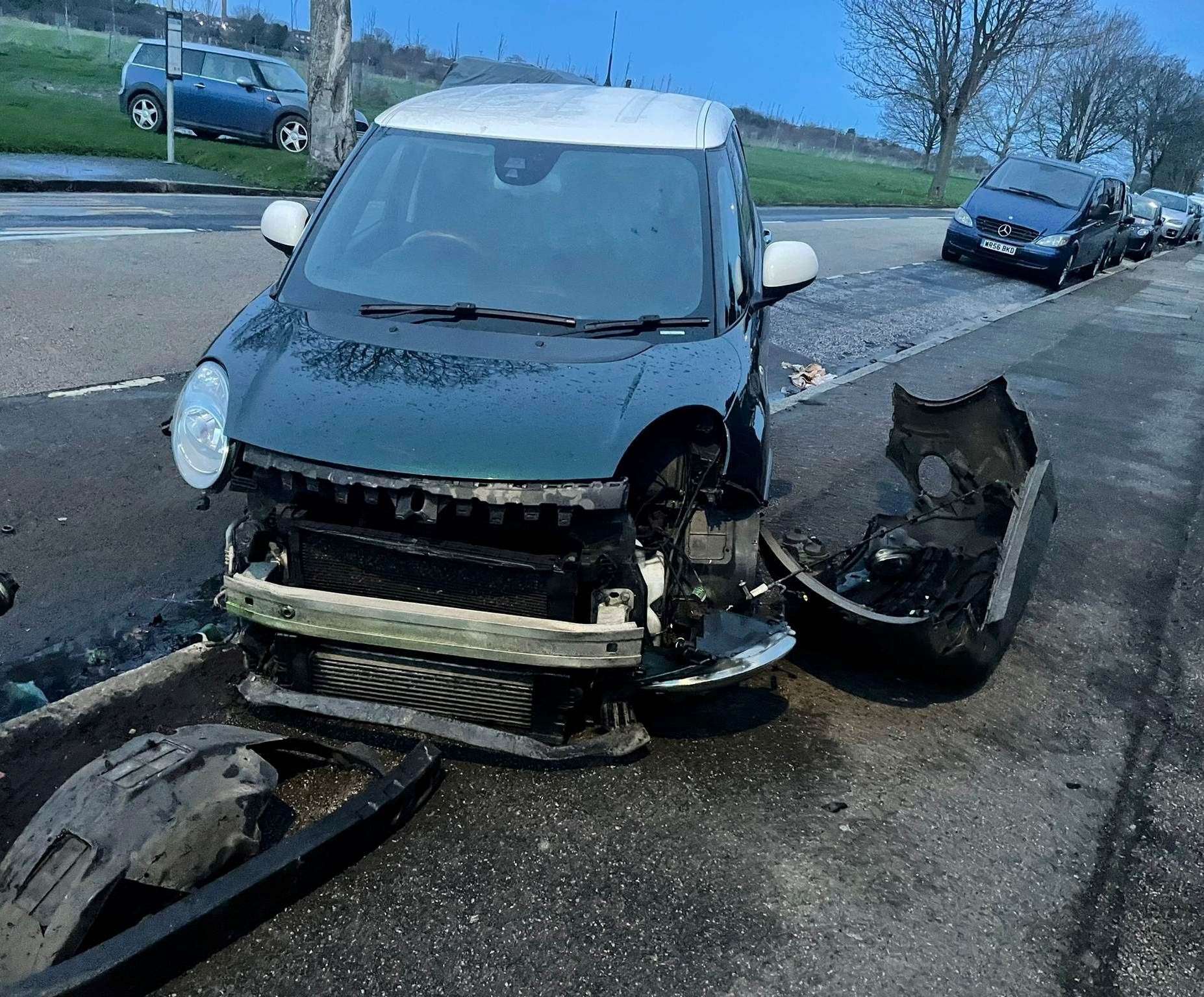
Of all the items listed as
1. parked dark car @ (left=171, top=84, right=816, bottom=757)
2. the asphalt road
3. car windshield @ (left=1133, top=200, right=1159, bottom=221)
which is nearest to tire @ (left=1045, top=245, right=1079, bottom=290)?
car windshield @ (left=1133, top=200, right=1159, bottom=221)

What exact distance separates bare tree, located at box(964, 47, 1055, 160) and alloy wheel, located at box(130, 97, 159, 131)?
4236 cm

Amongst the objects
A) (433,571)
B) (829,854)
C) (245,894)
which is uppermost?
(433,571)

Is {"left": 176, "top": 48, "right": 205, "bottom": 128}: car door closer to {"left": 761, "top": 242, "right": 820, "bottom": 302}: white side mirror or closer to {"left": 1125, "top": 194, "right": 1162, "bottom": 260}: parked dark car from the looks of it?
{"left": 761, "top": 242, "right": 820, "bottom": 302}: white side mirror

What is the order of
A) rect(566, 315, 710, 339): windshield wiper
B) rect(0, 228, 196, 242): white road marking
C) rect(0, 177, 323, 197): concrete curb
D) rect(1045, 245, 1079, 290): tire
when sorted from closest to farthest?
rect(566, 315, 710, 339): windshield wiper < rect(0, 228, 196, 242): white road marking < rect(0, 177, 323, 197): concrete curb < rect(1045, 245, 1079, 290): tire

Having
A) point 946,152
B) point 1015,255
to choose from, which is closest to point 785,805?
point 1015,255

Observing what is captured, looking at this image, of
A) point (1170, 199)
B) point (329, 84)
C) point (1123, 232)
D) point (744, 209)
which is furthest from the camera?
point (1170, 199)

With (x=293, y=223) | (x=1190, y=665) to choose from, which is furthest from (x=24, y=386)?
(x=1190, y=665)

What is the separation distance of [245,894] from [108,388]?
5.05 m

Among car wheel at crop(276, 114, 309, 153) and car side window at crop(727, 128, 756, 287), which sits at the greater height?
car side window at crop(727, 128, 756, 287)

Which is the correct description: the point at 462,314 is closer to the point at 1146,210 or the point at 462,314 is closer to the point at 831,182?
the point at 1146,210

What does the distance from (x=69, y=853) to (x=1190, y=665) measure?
445 cm

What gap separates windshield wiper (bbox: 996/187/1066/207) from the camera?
60.6 ft

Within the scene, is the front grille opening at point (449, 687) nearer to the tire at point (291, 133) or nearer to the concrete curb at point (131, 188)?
the concrete curb at point (131, 188)

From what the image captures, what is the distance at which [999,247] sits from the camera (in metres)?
17.9
